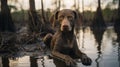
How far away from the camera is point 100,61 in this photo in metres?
5.47

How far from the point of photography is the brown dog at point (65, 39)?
18.5ft

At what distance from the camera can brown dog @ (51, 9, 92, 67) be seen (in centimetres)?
565

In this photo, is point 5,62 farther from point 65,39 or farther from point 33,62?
point 65,39

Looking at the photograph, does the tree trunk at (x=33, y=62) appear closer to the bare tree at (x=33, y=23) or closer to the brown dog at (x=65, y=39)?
the brown dog at (x=65, y=39)

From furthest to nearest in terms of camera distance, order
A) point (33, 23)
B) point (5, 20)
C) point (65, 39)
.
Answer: point (5, 20) → point (33, 23) → point (65, 39)

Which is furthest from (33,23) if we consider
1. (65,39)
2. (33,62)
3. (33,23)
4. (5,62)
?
(33,62)

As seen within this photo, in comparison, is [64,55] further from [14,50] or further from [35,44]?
[35,44]

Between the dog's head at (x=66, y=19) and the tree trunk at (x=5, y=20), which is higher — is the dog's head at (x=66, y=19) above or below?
above

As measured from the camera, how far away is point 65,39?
19.7 feet

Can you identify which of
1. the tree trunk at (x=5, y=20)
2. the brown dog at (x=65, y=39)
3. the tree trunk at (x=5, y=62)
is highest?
the brown dog at (x=65, y=39)

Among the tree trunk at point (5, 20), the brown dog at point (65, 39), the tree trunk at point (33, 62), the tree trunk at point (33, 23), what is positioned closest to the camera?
the tree trunk at point (33, 62)

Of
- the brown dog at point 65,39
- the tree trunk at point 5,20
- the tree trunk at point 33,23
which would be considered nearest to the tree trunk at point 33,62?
the brown dog at point 65,39

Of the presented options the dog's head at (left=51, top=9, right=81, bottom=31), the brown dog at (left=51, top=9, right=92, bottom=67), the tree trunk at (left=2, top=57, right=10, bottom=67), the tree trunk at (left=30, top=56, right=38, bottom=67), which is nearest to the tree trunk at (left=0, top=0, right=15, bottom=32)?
the tree trunk at (left=2, top=57, right=10, bottom=67)

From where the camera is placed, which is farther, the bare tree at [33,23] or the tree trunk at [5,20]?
the tree trunk at [5,20]
